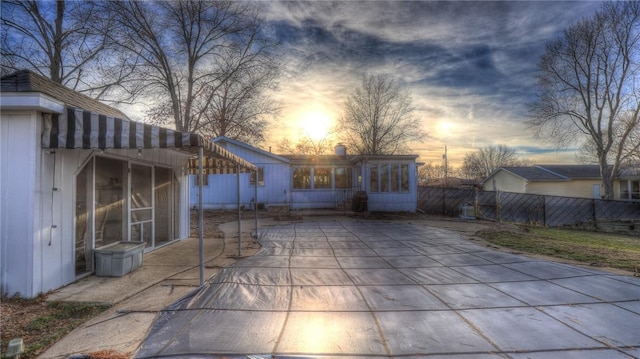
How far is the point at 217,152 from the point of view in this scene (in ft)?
15.6

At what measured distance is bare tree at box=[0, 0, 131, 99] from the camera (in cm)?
1175

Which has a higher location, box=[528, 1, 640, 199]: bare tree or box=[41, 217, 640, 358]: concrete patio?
box=[528, 1, 640, 199]: bare tree

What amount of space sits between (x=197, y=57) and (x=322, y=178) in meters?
10.1

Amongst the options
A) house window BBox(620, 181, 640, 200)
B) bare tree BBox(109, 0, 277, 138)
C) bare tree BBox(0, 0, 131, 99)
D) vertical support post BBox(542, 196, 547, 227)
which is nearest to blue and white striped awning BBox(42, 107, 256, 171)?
bare tree BBox(0, 0, 131, 99)

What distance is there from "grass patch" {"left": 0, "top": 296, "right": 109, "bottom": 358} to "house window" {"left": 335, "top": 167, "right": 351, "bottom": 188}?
13.6 meters

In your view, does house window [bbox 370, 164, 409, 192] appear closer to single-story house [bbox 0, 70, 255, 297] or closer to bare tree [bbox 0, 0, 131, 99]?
single-story house [bbox 0, 70, 255, 297]

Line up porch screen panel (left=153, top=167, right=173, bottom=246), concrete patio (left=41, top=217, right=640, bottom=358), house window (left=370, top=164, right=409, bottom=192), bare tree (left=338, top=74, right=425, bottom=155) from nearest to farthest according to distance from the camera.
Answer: concrete patio (left=41, top=217, right=640, bottom=358) < porch screen panel (left=153, top=167, right=173, bottom=246) < house window (left=370, top=164, right=409, bottom=192) < bare tree (left=338, top=74, right=425, bottom=155)

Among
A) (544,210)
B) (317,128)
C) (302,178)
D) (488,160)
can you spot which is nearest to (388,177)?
(302,178)

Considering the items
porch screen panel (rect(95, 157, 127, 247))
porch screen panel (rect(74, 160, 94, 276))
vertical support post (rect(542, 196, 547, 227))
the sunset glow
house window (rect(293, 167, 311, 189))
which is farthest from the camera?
the sunset glow

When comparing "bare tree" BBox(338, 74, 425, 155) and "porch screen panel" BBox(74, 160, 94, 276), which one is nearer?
"porch screen panel" BBox(74, 160, 94, 276)

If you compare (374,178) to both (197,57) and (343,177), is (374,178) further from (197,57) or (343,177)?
(197,57)

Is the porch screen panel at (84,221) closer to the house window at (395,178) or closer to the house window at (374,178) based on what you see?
the house window at (374,178)

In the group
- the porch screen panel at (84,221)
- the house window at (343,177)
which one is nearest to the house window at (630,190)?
the house window at (343,177)

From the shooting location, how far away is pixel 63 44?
1285 cm
